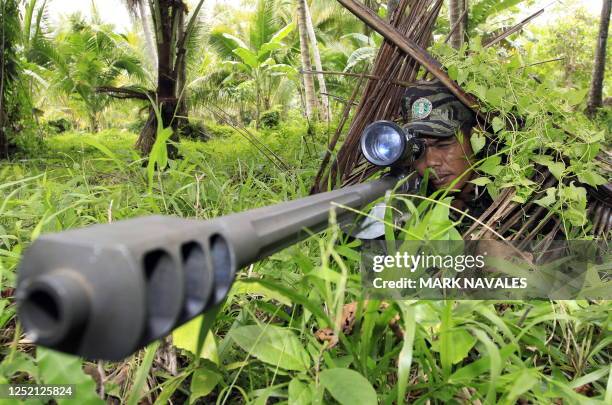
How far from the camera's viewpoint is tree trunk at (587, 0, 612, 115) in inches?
253

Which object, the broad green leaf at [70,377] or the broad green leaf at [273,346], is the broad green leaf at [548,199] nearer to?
the broad green leaf at [273,346]

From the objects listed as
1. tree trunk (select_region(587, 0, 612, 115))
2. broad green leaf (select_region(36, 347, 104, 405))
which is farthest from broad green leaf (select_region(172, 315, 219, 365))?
tree trunk (select_region(587, 0, 612, 115))

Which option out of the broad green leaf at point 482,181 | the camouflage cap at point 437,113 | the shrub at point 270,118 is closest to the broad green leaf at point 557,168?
the broad green leaf at point 482,181

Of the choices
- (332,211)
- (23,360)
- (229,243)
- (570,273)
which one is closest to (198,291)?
(229,243)

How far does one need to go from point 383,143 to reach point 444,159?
254 mm

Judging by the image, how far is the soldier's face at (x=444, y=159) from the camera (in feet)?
4.32

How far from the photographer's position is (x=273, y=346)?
0.75 metres

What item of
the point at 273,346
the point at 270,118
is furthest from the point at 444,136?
the point at 270,118

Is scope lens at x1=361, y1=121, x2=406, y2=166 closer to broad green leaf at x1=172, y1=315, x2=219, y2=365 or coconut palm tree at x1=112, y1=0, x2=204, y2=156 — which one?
broad green leaf at x1=172, y1=315, x2=219, y2=365

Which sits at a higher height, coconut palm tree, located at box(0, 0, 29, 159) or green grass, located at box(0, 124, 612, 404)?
coconut palm tree, located at box(0, 0, 29, 159)

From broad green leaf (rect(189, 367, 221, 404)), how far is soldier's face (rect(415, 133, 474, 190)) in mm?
850

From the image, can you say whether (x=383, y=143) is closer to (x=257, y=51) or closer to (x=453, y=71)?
(x=453, y=71)

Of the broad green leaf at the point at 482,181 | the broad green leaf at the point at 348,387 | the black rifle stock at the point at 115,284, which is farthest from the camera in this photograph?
the broad green leaf at the point at 482,181

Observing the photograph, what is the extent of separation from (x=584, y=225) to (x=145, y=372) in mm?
1194
